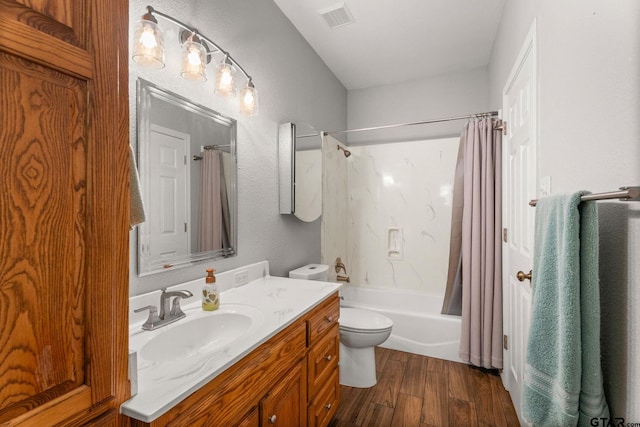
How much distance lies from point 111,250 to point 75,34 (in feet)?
1.39

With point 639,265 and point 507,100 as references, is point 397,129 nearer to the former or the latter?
point 507,100

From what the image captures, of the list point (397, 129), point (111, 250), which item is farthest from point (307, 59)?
point (111, 250)

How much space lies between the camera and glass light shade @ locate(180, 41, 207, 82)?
53.5 inches

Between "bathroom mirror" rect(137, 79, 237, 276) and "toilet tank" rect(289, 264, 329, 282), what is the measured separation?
0.60 meters

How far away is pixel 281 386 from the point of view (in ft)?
3.87

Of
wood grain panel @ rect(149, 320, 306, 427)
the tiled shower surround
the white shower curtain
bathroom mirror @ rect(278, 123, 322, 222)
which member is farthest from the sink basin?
the white shower curtain

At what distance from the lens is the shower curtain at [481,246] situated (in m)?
2.29

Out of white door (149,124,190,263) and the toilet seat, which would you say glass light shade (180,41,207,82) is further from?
the toilet seat

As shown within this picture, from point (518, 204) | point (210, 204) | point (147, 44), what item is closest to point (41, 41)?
point (147, 44)

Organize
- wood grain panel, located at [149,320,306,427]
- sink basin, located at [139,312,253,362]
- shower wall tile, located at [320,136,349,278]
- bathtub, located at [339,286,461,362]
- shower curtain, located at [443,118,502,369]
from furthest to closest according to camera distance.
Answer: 1. shower wall tile, located at [320,136,349,278]
2. bathtub, located at [339,286,461,362]
3. shower curtain, located at [443,118,502,369]
4. sink basin, located at [139,312,253,362]
5. wood grain panel, located at [149,320,306,427]

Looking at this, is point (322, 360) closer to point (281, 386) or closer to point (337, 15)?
point (281, 386)

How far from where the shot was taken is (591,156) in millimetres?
881

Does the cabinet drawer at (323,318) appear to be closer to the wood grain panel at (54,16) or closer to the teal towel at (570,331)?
the teal towel at (570,331)

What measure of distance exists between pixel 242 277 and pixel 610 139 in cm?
162
